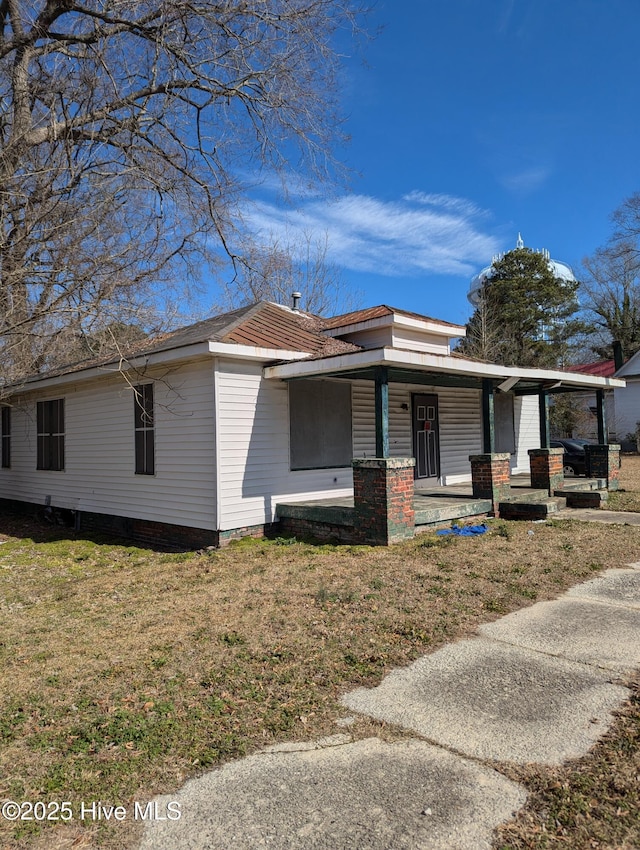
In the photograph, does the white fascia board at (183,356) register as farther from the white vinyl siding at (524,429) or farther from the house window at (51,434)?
the white vinyl siding at (524,429)

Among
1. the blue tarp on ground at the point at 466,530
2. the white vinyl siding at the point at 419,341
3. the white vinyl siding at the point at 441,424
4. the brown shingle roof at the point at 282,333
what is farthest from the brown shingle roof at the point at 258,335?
the blue tarp on ground at the point at 466,530

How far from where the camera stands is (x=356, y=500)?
324 inches

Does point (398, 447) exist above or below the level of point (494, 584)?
above

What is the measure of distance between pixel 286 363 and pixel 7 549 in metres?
5.70

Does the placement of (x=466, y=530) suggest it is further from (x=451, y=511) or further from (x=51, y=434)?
(x=51, y=434)

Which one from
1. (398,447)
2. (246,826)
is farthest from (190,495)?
(246,826)

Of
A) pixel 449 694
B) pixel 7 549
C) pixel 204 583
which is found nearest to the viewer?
pixel 449 694

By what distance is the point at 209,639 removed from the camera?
15.0ft

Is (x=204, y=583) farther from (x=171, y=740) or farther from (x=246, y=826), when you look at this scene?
(x=246, y=826)

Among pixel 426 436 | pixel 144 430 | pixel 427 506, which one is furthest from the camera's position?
pixel 426 436

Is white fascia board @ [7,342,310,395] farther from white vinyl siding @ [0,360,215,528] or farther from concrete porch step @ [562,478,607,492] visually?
concrete porch step @ [562,478,607,492]

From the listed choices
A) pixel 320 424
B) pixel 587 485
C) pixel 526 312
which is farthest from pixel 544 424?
pixel 526 312

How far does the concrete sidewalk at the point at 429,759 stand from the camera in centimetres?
231

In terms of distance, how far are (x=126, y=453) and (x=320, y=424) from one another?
3458mm
